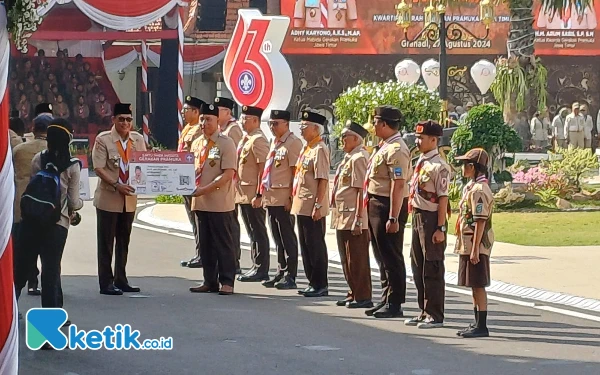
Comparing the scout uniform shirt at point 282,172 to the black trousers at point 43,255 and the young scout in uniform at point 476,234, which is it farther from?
the black trousers at point 43,255

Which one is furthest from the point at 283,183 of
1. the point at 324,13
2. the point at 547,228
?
the point at 324,13

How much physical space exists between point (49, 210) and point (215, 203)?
129 inches

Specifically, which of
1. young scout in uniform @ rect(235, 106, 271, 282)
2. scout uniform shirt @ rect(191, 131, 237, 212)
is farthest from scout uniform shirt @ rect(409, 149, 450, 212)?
young scout in uniform @ rect(235, 106, 271, 282)

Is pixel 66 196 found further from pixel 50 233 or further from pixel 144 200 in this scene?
pixel 144 200

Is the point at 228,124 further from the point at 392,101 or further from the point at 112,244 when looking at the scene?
the point at 392,101

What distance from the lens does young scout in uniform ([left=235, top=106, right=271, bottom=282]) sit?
46.6 feet

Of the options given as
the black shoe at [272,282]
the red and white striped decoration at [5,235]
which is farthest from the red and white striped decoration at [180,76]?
the red and white striped decoration at [5,235]

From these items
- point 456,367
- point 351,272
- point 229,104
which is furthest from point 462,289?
point 456,367

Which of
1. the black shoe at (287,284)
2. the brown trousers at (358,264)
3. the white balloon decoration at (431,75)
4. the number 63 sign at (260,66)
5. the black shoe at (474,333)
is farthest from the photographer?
the white balloon decoration at (431,75)

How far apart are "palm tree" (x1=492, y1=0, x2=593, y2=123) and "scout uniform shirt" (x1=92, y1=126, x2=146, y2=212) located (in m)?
14.3

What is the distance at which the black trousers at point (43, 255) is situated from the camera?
10.1 metres

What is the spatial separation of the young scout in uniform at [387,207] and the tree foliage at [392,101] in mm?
8334

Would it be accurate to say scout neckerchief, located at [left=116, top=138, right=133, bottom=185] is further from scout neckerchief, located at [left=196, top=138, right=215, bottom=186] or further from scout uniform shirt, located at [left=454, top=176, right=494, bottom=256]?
scout uniform shirt, located at [left=454, top=176, right=494, bottom=256]

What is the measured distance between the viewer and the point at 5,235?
6.13 m
